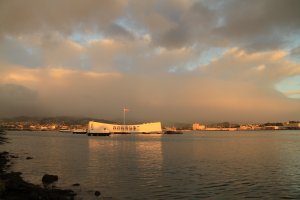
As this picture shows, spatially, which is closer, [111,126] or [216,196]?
[216,196]

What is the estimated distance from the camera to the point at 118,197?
23031 mm

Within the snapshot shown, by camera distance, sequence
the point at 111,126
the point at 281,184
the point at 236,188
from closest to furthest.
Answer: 1. the point at 236,188
2. the point at 281,184
3. the point at 111,126

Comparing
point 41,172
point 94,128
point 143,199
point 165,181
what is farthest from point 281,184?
point 94,128

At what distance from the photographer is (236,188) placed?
25516mm

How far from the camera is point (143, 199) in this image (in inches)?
876

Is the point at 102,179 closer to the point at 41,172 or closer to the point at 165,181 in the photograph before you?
the point at 165,181

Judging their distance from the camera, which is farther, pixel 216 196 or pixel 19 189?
pixel 216 196

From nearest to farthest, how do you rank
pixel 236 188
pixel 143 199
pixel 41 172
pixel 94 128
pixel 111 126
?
pixel 143 199, pixel 236 188, pixel 41 172, pixel 94 128, pixel 111 126

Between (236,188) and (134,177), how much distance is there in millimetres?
9834

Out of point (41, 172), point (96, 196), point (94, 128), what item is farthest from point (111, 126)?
point (96, 196)

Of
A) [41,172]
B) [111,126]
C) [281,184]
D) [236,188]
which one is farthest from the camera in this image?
[111,126]

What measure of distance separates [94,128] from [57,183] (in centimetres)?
15549

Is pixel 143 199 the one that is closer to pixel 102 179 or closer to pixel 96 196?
pixel 96 196

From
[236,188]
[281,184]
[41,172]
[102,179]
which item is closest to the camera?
[236,188]
